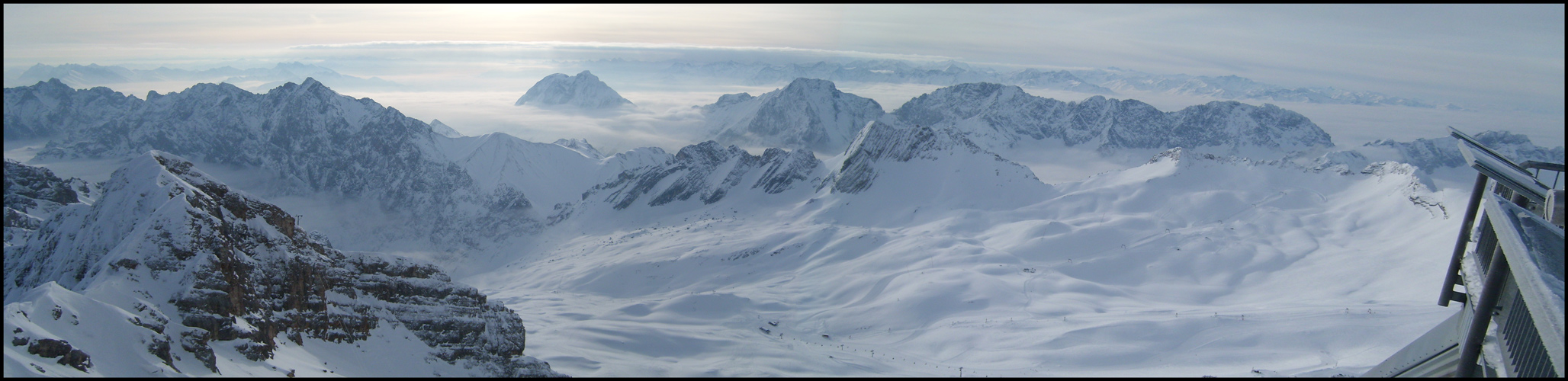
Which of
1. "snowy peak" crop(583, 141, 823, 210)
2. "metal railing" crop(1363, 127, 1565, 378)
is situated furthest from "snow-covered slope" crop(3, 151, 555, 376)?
"snowy peak" crop(583, 141, 823, 210)

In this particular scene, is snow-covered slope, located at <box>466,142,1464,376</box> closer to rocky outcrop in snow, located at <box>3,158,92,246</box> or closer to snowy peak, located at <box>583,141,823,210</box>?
snowy peak, located at <box>583,141,823,210</box>

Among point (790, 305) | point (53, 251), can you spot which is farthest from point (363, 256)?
point (790, 305)

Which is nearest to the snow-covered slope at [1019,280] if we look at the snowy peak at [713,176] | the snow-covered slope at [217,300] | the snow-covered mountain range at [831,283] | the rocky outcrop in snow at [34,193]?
the snow-covered mountain range at [831,283]

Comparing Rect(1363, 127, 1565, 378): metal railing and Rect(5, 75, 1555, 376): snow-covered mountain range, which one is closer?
Rect(1363, 127, 1565, 378): metal railing

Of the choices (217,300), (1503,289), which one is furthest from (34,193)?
(1503,289)

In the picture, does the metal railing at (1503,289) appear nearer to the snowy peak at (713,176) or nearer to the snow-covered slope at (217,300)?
the snow-covered slope at (217,300)

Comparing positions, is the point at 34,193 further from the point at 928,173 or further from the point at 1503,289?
the point at 1503,289

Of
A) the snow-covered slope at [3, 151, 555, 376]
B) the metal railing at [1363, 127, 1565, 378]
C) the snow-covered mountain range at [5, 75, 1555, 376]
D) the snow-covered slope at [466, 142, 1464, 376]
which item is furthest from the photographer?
the snow-covered slope at [466, 142, 1464, 376]
